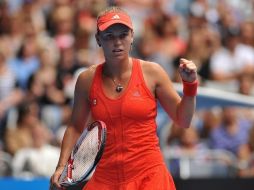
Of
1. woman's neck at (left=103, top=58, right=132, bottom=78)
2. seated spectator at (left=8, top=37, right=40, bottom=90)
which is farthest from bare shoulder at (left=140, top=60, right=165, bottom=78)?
seated spectator at (left=8, top=37, right=40, bottom=90)

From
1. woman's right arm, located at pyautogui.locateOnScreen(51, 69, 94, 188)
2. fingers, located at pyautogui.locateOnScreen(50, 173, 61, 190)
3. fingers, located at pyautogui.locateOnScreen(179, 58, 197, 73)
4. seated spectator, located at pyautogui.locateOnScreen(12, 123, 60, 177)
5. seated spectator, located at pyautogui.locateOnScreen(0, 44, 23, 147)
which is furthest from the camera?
seated spectator, located at pyautogui.locateOnScreen(0, 44, 23, 147)

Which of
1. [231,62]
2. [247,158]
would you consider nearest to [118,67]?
[247,158]

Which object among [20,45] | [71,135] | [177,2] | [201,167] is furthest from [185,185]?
[177,2]

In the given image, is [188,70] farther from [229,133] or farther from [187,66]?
[229,133]

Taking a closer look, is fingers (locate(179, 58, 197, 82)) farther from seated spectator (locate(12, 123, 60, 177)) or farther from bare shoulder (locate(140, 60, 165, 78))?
seated spectator (locate(12, 123, 60, 177))

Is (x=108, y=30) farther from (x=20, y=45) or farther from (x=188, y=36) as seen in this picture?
(x=188, y=36)

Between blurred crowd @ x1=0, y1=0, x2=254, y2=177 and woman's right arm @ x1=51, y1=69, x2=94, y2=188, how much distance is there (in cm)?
357

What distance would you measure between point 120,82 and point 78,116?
0.41m

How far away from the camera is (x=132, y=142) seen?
18.2 ft

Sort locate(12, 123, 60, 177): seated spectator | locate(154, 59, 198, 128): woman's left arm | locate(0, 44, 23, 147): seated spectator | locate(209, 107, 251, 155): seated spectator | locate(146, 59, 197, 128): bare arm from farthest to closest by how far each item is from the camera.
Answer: locate(209, 107, 251, 155): seated spectator
locate(0, 44, 23, 147): seated spectator
locate(12, 123, 60, 177): seated spectator
locate(146, 59, 197, 128): bare arm
locate(154, 59, 198, 128): woman's left arm

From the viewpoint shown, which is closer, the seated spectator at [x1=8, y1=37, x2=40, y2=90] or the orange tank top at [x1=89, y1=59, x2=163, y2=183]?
the orange tank top at [x1=89, y1=59, x2=163, y2=183]

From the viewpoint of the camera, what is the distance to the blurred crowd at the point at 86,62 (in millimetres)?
10047

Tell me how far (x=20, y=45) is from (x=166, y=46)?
2266 mm

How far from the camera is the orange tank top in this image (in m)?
5.54
